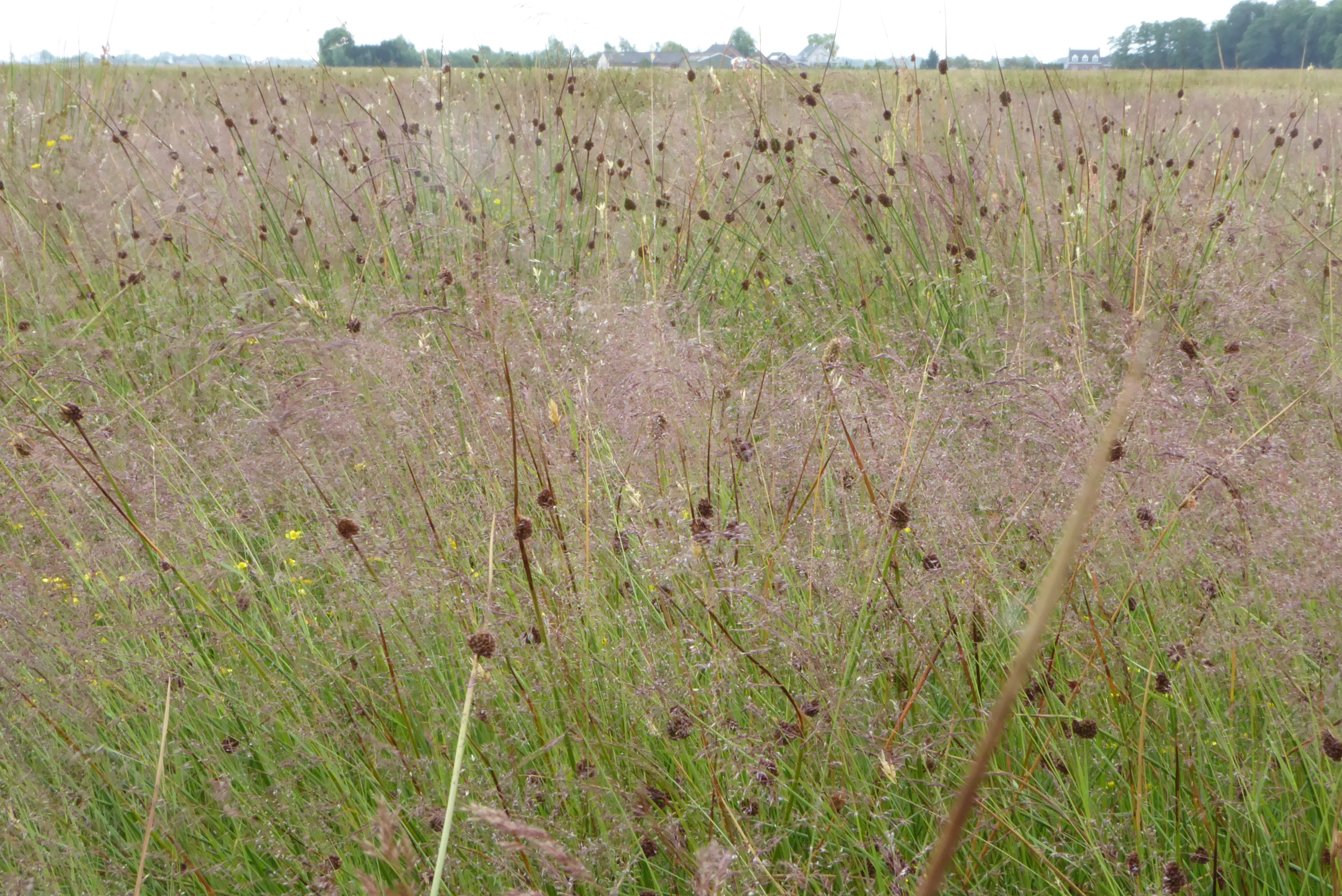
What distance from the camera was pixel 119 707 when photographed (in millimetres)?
1504

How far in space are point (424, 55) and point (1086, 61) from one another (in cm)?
243

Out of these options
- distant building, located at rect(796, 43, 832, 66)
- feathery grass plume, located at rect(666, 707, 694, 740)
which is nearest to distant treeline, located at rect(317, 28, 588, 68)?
distant building, located at rect(796, 43, 832, 66)

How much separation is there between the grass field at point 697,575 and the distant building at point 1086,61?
0.93 feet

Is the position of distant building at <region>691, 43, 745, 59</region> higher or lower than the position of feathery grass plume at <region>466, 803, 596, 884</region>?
higher

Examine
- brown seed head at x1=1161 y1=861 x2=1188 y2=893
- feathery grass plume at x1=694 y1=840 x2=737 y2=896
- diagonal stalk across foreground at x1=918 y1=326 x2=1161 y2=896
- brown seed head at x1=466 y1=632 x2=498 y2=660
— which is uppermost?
diagonal stalk across foreground at x1=918 y1=326 x2=1161 y2=896

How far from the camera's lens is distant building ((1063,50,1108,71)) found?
10.1 feet

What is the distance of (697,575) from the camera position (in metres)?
1.36

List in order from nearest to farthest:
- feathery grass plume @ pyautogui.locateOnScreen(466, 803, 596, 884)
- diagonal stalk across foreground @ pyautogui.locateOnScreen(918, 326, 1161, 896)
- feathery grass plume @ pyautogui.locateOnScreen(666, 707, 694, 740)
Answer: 1. diagonal stalk across foreground @ pyautogui.locateOnScreen(918, 326, 1161, 896)
2. feathery grass plume @ pyautogui.locateOnScreen(466, 803, 596, 884)
3. feathery grass plume @ pyautogui.locateOnScreen(666, 707, 694, 740)

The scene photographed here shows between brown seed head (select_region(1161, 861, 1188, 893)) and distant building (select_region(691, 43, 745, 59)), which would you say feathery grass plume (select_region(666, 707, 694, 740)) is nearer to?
brown seed head (select_region(1161, 861, 1188, 893))

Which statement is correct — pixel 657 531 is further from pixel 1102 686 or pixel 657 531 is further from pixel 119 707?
pixel 119 707

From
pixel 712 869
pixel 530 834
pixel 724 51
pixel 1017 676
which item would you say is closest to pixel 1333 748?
pixel 712 869

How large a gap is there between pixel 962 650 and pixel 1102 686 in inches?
7.8

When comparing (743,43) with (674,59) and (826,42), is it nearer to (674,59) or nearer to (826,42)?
(826,42)

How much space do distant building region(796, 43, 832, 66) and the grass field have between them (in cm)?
33
